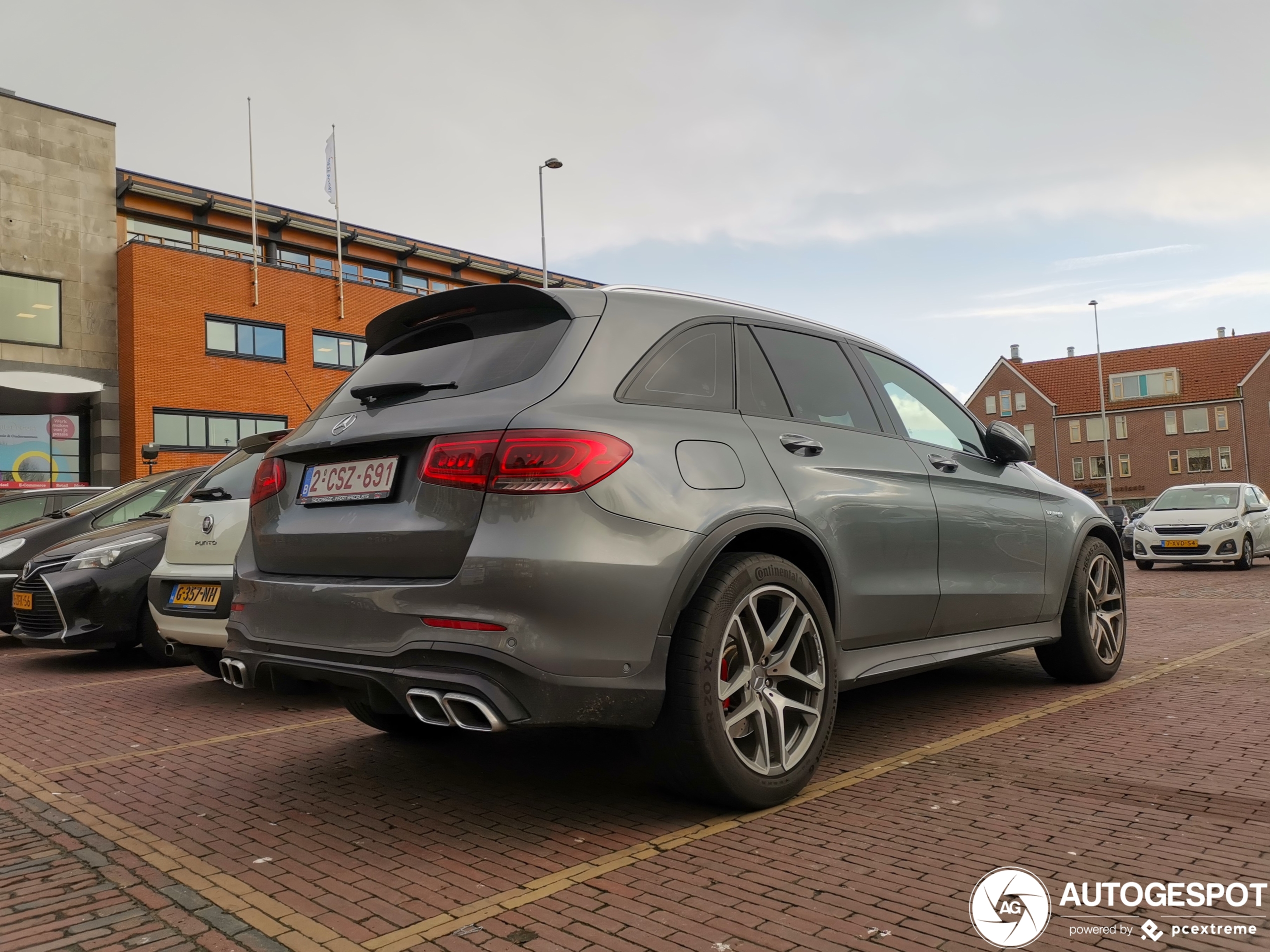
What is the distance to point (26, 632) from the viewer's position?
7422 mm

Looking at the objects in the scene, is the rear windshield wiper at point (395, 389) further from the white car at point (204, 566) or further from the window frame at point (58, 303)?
the window frame at point (58, 303)

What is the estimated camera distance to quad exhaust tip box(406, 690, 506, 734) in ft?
9.63

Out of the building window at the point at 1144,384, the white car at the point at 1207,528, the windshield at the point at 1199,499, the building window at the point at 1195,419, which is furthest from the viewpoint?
the building window at the point at 1144,384

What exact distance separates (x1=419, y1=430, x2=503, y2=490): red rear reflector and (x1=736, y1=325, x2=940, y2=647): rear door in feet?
3.51

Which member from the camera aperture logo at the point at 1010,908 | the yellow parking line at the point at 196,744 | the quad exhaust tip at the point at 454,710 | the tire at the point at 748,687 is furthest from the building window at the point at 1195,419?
the quad exhaust tip at the point at 454,710

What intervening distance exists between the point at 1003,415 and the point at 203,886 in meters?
81.3

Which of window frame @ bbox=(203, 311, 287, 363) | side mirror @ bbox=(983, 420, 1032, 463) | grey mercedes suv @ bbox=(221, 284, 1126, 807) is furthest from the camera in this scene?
window frame @ bbox=(203, 311, 287, 363)

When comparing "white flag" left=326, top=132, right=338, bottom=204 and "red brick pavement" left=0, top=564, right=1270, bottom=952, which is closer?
"red brick pavement" left=0, top=564, right=1270, bottom=952

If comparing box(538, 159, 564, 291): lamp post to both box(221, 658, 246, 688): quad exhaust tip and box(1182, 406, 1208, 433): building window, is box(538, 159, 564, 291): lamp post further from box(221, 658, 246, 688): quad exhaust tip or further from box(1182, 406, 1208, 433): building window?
box(1182, 406, 1208, 433): building window

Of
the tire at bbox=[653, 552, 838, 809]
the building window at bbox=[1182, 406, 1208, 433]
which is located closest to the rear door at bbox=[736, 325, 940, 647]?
the tire at bbox=[653, 552, 838, 809]

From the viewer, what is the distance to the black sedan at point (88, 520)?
28.5 ft

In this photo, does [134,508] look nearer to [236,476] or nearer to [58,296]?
[236,476]

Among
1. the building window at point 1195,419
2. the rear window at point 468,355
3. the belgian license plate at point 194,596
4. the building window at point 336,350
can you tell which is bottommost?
the belgian license plate at point 194,596

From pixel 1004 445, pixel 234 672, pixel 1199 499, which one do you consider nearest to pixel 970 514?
pixel 1004 445
